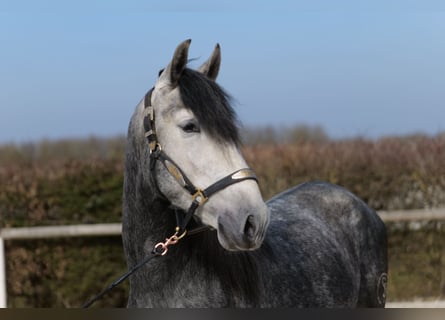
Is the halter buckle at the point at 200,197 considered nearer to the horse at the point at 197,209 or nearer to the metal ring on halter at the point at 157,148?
the horse at the point at 197,209

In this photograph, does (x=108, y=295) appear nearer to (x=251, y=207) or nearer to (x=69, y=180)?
(x=69, y=180)

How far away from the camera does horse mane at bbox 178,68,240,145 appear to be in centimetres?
294

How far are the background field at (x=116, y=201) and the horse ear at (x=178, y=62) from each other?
415 centimetres

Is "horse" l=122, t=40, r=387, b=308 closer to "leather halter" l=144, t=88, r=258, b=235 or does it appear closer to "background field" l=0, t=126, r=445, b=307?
"leather halter" l=144, t=88, r=258, b=235

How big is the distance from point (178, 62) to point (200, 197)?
0.65m

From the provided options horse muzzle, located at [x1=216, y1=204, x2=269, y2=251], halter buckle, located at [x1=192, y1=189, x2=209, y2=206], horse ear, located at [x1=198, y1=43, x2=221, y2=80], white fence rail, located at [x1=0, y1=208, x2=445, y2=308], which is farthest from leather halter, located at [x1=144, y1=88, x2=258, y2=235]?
white fence rail, located at [x1=0, y1=208, x2=445, y2=308]

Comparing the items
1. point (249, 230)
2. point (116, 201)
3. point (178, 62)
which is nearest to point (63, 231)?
point (116, 201)

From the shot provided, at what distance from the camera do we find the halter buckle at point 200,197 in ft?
9.49

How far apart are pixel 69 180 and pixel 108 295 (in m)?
1.39

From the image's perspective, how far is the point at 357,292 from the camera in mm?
4219

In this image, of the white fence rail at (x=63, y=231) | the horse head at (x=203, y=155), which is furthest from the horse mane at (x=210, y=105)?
the white fence rail at (x=63, y=231)

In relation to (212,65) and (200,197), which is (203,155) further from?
(212,65)

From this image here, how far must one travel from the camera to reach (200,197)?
290cm

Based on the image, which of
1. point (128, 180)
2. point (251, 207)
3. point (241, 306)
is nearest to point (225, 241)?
point (251, 207)
